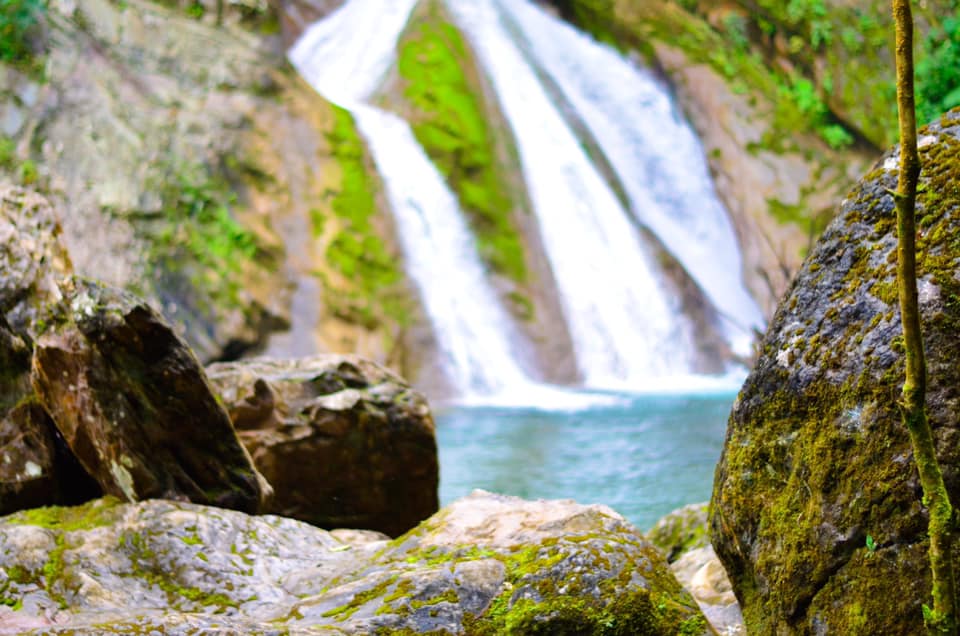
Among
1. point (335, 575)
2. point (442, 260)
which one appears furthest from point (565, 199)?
point (335, 575)

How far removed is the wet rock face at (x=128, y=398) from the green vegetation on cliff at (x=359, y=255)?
8740 mm

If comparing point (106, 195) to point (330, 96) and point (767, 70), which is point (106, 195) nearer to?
point (330, 96)

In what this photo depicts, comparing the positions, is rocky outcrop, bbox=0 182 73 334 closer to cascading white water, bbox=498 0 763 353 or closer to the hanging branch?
the hanging branch

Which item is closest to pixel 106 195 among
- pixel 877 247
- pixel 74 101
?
pixel 74 101

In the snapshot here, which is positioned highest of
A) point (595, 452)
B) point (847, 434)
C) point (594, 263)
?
point (847, 434)

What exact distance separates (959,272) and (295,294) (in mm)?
11155

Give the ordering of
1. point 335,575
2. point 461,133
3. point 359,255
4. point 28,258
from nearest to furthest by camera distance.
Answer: point 335,575, point 28,258, point 359,255, point 461,133

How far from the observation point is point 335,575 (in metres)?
3.03

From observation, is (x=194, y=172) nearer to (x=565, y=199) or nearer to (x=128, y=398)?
(x=565, y=199)

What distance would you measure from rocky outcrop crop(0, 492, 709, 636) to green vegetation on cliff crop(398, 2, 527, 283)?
11026mm

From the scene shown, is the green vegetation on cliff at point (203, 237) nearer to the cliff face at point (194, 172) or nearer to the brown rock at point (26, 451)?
the cliff face at point (194, 172)

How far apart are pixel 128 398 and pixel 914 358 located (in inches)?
127

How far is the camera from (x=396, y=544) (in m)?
3.20

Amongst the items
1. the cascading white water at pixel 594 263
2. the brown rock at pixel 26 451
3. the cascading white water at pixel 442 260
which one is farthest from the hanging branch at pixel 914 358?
the cascading white water at pixel 594 263
